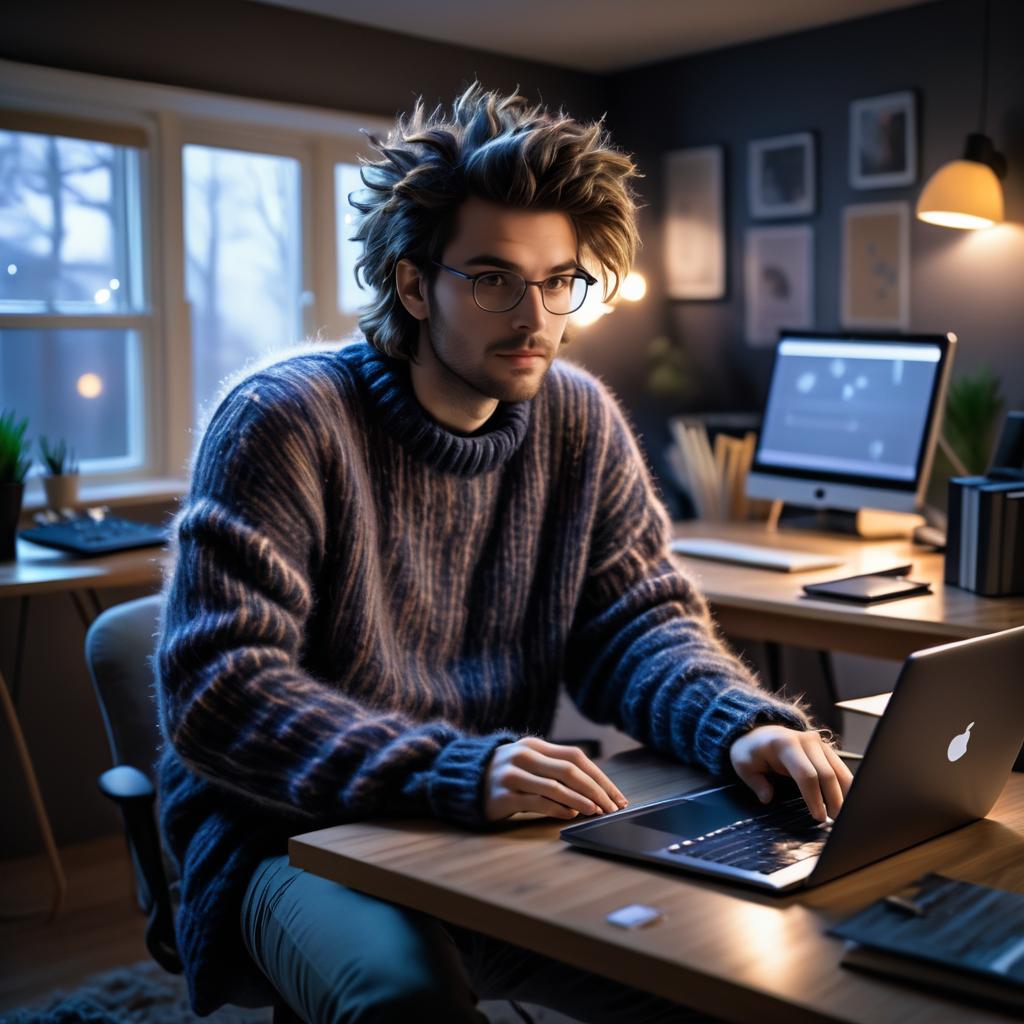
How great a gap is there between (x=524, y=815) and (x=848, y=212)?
3632 millimetres

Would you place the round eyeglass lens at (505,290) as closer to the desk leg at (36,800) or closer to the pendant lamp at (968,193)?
the desk leg at (36,800)

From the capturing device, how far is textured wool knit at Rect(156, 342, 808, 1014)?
136 cm

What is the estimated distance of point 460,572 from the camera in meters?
1.76

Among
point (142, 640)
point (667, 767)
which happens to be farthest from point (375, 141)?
point (667, 767)

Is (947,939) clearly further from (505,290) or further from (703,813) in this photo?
(505,290)

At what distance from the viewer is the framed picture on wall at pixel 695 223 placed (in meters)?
4.91

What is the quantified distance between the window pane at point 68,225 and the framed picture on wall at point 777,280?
2.22 m

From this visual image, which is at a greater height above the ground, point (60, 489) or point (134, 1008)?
point (60, 489)

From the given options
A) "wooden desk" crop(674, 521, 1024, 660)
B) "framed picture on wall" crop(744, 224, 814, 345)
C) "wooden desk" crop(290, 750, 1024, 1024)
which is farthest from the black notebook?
"framed picture on wall" crop(744, 224, 814, 345)

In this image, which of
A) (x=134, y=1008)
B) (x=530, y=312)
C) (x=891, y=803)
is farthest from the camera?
(x=134, y=1008)

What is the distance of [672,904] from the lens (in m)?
1.03

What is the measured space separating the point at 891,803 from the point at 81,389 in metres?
3.18

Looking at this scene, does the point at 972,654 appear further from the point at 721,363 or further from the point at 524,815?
the point at 721,363

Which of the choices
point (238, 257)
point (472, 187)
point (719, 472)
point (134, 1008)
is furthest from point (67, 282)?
point (472, 187)
